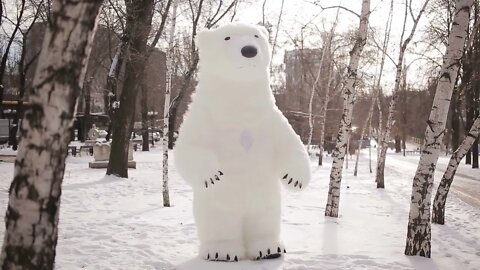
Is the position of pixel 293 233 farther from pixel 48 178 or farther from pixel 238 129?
pixel 48 178

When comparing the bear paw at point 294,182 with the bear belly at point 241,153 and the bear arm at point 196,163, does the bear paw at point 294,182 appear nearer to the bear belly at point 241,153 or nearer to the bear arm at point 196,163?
the bear belly at point 241,153

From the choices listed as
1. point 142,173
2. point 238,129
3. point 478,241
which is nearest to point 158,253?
point 238,129

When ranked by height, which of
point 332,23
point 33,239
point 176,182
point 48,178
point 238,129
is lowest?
point 176,182

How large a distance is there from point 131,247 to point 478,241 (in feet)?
18.0

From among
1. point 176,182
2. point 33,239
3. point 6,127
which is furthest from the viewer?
point 6,127

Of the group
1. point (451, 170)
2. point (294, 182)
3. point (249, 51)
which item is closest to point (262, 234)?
point (294, 182)

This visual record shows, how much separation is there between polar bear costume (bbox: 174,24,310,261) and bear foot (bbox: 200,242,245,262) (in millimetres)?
10

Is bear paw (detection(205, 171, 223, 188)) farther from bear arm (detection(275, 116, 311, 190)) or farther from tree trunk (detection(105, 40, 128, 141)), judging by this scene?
tree trunk (detection(105, 40, 128, 141))

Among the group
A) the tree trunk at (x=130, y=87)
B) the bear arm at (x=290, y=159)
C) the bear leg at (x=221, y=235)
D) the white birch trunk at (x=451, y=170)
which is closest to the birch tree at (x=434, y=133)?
the bear arm at (x=290, y=159)

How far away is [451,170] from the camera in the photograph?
7520 millimetres

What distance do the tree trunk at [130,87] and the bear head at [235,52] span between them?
6976mm

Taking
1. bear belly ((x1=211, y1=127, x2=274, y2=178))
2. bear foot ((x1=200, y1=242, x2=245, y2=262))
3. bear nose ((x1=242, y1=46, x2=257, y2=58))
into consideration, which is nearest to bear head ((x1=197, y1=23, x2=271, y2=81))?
bear nose ((x1=242, y1=46, x2=257, y2=58))

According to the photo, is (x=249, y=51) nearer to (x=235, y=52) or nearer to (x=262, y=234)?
(x=235, y=52)

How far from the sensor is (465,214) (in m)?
9.74
